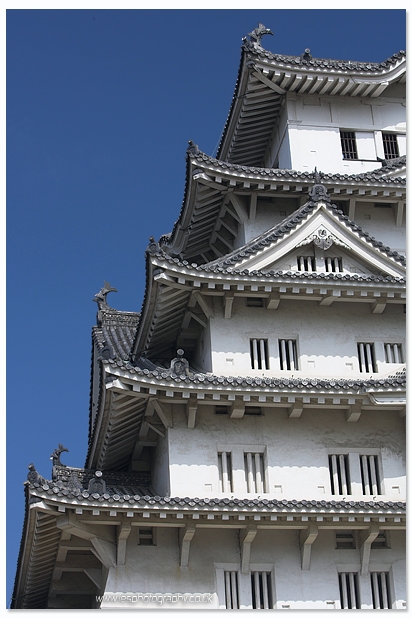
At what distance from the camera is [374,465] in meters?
27.5

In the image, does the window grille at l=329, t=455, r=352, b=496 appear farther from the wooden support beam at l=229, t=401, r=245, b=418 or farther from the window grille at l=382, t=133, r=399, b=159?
the window grille at l=382, t=133, r=399, b=159

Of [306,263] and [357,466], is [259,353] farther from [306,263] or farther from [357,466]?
[357,466]

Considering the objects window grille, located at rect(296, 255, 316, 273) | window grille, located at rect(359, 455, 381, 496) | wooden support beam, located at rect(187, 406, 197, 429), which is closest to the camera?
wooden support beam, located at rect(187, 406, 197, 429)

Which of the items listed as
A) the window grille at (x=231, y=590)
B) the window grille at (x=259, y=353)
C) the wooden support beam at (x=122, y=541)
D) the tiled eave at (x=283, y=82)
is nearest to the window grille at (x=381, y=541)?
the window grille at (x=231, y=590)

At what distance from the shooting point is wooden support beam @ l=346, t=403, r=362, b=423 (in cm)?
2742

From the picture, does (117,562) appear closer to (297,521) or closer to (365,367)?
(297,521)

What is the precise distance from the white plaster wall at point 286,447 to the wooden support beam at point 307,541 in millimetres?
1208

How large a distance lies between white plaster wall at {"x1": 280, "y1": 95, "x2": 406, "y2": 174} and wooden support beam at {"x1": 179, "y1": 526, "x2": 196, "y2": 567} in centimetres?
1275

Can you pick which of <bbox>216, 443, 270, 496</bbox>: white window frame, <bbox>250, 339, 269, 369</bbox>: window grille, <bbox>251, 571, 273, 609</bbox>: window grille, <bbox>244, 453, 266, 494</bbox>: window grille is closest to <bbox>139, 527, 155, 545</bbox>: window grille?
<bbox>216, 443, 270, 496</bbox>: white window frame

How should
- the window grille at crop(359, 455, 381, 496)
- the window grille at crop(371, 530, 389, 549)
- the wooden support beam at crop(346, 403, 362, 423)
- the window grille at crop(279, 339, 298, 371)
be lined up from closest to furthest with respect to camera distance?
the window grille at crop(371, 530, 389, 549) < the window grille at crop(359, 455, 381, 496) < the wooden support beam at crop(346, 403, 362, 423) < the window grille at crop(279, 339, 298, 371)

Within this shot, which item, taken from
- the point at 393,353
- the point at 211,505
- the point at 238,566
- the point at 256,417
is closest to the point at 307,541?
the point at 238,566

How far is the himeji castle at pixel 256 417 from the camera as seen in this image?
25.0 meters
